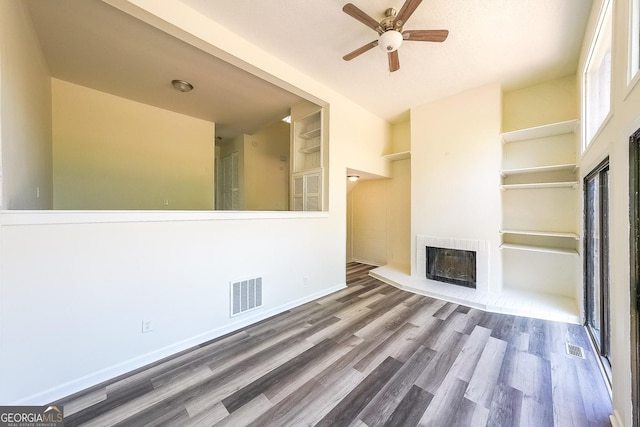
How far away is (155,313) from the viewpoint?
207 cm

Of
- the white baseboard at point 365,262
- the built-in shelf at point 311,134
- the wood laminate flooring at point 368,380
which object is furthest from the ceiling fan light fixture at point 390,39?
the white baseboard at point 365,262

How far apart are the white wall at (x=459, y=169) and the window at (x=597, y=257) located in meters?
0.94

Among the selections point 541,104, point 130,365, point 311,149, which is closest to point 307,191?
point 311,149

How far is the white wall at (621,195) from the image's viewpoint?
4.08 feet

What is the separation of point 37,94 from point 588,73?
240 inches

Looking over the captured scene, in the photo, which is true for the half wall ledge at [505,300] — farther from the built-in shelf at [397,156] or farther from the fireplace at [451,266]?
the built-in shelf at [397,156]

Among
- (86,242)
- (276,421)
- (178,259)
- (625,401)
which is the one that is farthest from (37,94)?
(625,401)

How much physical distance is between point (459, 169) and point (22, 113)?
513 cm

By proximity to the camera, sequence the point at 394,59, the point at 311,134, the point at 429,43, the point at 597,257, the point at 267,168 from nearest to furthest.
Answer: the point at 597,257 → the point at 394,59 → the point at 429,43 → the point at 311,134 → the point at 267,168

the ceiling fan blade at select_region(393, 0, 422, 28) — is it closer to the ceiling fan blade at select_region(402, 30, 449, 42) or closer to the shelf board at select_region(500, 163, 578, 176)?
the ceiling fan blade at select_region(402, 30, 449, 42)

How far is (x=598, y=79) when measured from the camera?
7.71ft

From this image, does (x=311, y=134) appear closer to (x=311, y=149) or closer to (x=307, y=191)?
(x=311, y=149)

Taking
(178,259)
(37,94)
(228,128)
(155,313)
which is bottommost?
(155,313)

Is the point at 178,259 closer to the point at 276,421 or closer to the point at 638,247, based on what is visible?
the point at 276,421
